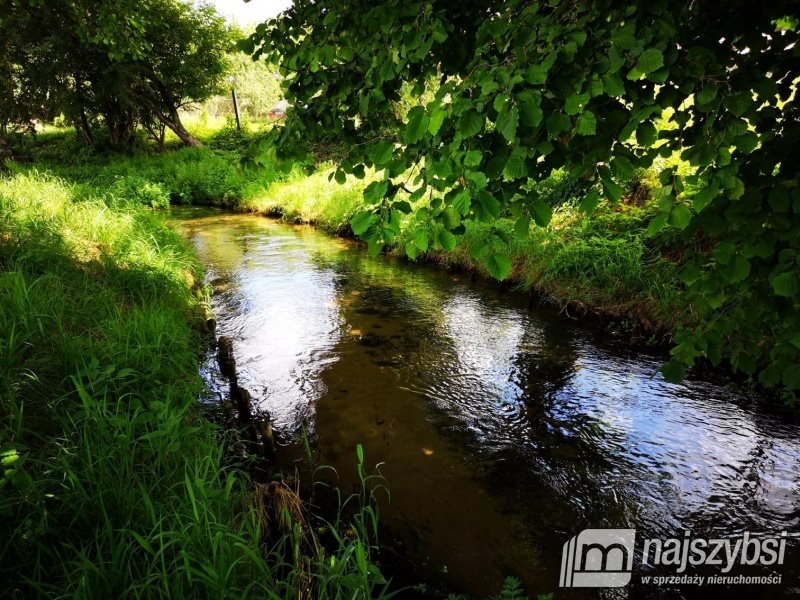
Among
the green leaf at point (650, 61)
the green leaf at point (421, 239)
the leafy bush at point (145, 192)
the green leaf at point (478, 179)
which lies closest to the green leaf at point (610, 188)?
the green leaf at point (650, 61)

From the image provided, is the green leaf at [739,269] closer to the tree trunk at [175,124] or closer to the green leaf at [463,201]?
the green leaf at [463,201]

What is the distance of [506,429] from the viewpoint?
14.7ft

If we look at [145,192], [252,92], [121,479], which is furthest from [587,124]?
[252,92]

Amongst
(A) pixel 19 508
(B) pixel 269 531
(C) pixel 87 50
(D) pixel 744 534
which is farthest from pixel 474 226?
(C) pixel 87 50

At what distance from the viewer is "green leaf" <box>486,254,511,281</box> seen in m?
1.69

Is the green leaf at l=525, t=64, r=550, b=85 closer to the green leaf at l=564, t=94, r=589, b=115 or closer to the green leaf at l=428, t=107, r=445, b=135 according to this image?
the green leaf at l=564, t=94, r=589, b=115

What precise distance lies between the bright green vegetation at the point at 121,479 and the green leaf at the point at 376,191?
5.58 ft

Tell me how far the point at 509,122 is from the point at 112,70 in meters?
27.3

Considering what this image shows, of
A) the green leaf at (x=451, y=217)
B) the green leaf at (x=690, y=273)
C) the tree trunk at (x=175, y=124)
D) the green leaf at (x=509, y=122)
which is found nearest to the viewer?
the green leaf at (x=509, y=122)

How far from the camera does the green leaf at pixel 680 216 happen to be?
1.61 meters

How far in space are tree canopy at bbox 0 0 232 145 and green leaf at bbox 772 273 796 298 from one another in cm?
2344

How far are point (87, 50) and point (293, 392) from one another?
25.3m

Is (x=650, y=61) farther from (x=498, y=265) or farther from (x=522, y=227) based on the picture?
(x=498, y=265)

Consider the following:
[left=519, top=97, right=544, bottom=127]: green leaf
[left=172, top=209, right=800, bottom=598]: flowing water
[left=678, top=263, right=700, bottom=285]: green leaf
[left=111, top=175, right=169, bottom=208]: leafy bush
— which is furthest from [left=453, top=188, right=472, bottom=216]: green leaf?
[left=111, top=175, right=169, bottom=208]: leafy bush
